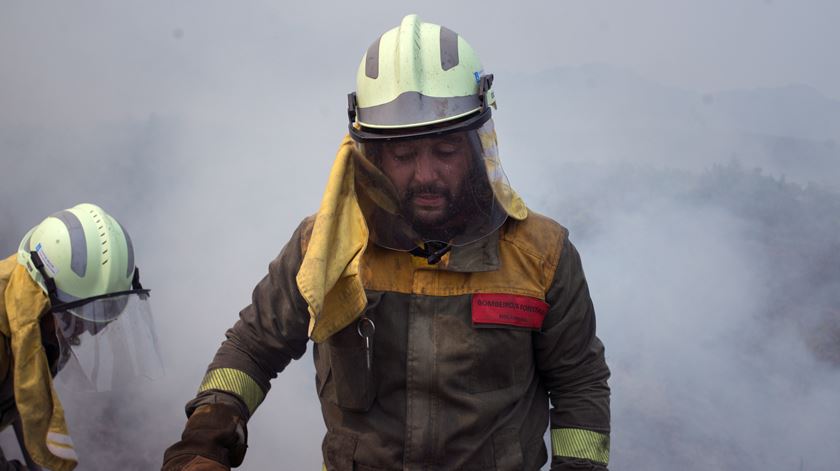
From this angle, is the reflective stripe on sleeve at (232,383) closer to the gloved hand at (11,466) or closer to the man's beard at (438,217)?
the man's beard at (438,217)

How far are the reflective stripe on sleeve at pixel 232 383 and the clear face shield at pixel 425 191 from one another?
1.90ft

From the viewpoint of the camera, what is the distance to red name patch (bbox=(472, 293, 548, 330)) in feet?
7.26

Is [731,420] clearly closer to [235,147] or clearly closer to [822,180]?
[822,180]

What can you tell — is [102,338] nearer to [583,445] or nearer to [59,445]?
[59,445]

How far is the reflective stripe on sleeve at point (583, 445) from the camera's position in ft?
7.73

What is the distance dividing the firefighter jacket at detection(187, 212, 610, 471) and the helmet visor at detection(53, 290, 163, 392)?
97cm

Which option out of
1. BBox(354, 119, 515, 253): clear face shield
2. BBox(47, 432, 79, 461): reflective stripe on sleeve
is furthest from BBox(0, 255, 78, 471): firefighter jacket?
BBox(354, 119, 515, 253): clear face shield

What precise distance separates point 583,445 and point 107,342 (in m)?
1.90

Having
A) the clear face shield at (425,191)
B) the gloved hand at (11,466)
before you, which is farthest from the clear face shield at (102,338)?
the clear face shield at (425,191)

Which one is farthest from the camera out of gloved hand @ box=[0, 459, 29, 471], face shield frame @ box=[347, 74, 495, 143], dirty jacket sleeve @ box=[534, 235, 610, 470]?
gloved hand @ box=[0, 459, 29, 471]

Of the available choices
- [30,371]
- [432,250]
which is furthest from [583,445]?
[30,371]

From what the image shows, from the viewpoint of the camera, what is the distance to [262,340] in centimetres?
241

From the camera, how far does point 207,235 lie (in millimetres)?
5012

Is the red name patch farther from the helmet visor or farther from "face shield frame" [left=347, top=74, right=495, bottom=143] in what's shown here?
the helmet visor
